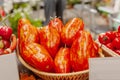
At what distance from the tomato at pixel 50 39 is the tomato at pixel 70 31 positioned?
0.03m

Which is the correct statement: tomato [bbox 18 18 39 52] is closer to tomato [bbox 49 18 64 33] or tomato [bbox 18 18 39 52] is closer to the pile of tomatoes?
tomato [bbox 49 18 64 33]

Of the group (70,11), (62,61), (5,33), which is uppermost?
(5,33)

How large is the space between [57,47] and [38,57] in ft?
0.38

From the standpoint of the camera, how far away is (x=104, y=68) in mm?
828

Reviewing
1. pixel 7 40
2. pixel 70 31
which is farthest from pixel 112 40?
pixel 7 40

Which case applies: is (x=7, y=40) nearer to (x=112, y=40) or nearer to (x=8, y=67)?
(x=8, y=67)

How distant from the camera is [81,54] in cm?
94

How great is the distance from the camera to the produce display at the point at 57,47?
945 mm

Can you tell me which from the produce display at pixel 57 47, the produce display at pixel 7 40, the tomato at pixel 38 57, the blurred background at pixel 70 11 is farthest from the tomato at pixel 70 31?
the blurred background at pixel 70 11

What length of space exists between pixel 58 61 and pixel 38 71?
0.30 feet

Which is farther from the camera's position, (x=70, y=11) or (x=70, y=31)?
(x=70, y=11)

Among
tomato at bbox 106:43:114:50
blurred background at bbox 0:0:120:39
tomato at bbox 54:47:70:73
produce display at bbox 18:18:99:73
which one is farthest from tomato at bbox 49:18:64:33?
blurred background at bbox 0:0:120:39

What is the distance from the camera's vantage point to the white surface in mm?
819

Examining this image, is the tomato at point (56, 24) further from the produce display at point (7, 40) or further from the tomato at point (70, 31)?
the produce display at point (7, 40)
